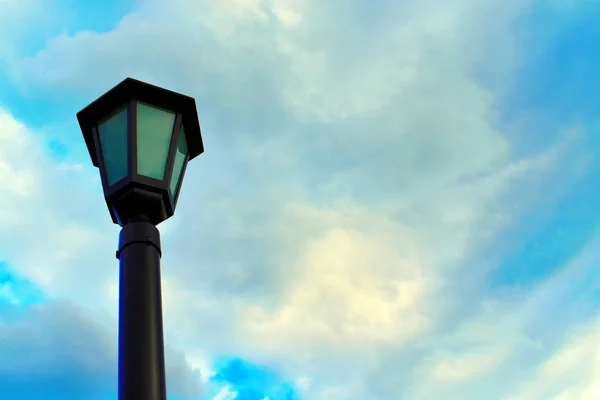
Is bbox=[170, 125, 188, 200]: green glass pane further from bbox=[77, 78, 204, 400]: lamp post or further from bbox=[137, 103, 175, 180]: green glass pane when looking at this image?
bbox=[137, 103, 175, 180]: green glass pane

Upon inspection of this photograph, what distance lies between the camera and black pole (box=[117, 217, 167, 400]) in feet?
10.6

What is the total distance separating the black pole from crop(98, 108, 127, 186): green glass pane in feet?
1.13

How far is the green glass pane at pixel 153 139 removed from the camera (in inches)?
159

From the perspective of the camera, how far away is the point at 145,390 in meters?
3.20

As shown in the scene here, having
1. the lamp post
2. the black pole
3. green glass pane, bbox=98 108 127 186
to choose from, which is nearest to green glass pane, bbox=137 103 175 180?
the lamp post

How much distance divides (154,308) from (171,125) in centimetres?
139

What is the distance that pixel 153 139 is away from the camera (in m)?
4.18

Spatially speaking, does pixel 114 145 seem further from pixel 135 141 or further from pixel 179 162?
pixel 179 162

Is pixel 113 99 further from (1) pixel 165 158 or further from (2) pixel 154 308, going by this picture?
(2) pixel 154 308

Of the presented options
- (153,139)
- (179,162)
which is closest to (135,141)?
(153,139)

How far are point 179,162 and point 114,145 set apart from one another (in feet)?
1.67

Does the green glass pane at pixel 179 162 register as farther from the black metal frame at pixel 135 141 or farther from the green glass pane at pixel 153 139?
the green glass pane at pixel 153 139

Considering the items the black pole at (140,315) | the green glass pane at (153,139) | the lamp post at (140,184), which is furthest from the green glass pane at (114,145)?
the black pole at (140,315)

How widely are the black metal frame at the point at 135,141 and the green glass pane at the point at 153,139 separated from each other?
0.10 ft
